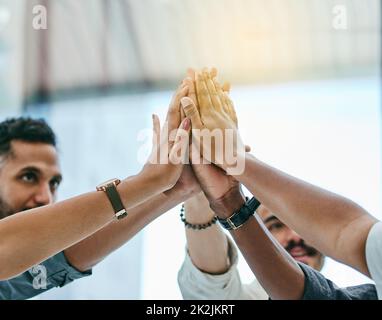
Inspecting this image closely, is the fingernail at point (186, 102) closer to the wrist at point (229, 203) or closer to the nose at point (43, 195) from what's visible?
the wrist at point (229, 203)

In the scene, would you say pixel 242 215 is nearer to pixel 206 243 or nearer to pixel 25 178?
pixel 206 243

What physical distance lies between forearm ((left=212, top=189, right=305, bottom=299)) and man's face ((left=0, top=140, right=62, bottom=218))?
499mm

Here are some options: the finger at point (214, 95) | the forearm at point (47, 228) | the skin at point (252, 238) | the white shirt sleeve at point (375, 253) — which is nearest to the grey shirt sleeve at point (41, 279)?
the forearm at point (47, 228)

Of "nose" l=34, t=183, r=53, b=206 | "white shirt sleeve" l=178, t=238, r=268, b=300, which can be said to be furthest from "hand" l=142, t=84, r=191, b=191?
"nose" l=34, t=183, r=53, b=206

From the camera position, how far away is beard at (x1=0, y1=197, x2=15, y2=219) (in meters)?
1.23

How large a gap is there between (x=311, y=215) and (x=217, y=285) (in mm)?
343

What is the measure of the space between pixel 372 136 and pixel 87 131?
763 millimetres

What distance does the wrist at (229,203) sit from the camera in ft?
3.33

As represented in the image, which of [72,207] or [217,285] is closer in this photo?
[72,207]

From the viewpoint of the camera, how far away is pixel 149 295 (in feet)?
3.76

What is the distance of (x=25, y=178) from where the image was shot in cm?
131

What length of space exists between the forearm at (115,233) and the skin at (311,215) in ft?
0.60

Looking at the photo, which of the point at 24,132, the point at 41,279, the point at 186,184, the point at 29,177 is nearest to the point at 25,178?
the point at 29,177
